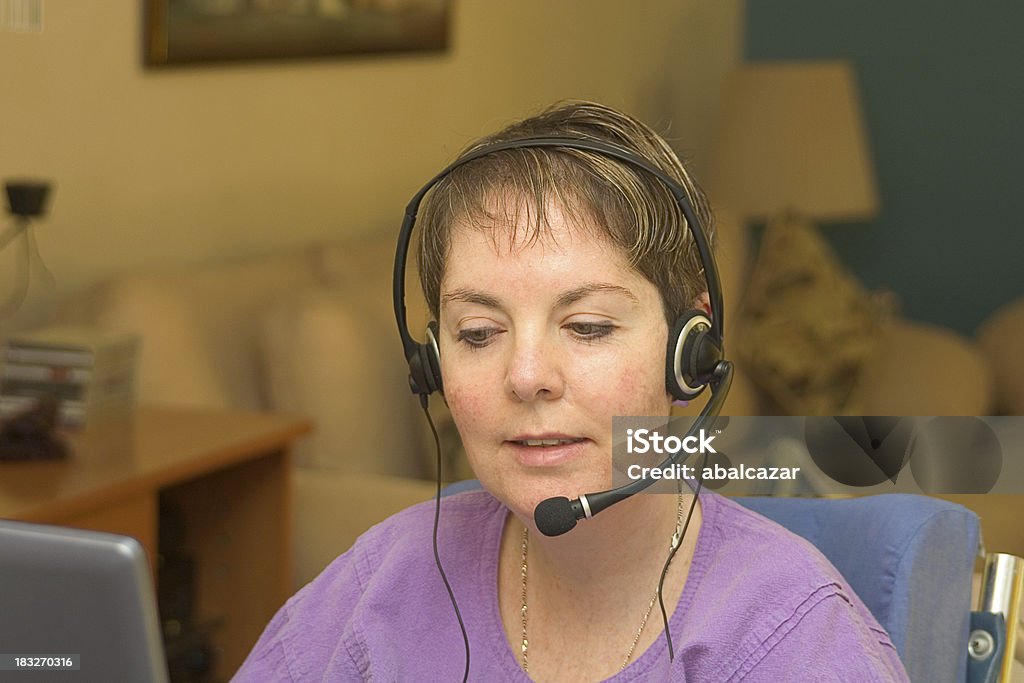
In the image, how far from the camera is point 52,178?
2.18 metres

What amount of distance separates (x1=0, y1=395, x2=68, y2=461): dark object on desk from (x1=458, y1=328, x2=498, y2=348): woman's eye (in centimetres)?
97

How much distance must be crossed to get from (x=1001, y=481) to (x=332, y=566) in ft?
1.64

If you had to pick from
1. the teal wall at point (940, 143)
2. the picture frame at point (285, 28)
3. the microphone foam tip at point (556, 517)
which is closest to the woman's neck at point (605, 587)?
the microphone foam tip at point (556, 517)

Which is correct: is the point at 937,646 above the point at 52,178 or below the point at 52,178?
below

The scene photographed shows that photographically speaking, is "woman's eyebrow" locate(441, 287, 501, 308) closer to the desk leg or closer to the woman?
the woman

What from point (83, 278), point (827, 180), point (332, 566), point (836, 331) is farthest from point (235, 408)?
point (827, 180)

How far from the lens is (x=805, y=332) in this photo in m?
3.30

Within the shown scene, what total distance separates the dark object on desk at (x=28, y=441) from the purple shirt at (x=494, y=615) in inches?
30.4

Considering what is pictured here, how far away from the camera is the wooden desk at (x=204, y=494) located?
5.28 feet

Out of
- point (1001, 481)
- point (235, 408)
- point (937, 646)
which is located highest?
point (1001, 481)

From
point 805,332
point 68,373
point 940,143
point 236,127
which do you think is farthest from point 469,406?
point 940,143

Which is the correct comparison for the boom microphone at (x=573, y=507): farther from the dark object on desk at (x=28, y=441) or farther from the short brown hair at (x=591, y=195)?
the dark object on desk at (x=28, y=441)

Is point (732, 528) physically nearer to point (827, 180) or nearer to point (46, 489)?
point (46, 489)

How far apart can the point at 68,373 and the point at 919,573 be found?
125 cm
